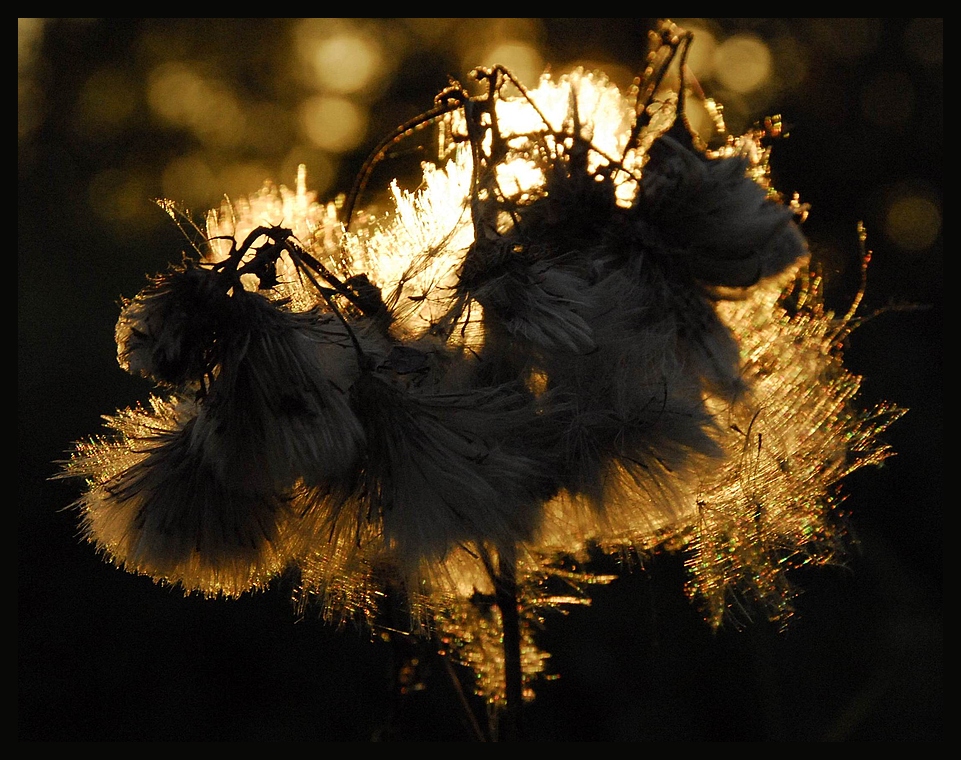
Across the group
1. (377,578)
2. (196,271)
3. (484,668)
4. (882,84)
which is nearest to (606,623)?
(484,668)

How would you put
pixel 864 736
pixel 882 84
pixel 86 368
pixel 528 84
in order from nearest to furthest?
pixel 528 84 < pixel 86 368 < pixel 864 736 < pixel 882 84

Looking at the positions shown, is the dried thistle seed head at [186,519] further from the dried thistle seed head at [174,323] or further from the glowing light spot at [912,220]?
the glowing light spot at [912,220]

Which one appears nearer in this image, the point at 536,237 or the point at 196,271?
the point at 196,271

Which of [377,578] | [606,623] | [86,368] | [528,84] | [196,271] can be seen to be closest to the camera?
[196,271]

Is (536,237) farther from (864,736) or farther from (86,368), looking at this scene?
(864,736)

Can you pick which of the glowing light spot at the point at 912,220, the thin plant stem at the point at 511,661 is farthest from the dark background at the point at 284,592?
the thin plant stem at the point at 511,661

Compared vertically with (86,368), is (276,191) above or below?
below

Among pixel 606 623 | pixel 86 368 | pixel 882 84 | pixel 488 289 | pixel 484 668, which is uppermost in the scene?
pixel 882 84
